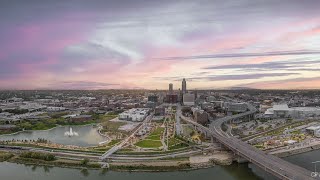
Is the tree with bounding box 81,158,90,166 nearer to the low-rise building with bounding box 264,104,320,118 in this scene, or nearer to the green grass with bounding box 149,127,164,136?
the green grass with bounding box 149,127,164,136

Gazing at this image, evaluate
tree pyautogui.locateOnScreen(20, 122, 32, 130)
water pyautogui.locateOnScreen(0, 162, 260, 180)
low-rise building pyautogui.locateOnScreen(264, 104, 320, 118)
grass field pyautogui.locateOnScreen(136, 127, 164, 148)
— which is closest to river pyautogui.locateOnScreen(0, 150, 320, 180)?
water pyautogui.locateOnScreen(0, 162, 260, 180)

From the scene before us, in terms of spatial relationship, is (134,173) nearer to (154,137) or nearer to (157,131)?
(154,137)

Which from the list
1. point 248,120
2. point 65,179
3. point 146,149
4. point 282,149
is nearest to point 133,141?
point 146,149

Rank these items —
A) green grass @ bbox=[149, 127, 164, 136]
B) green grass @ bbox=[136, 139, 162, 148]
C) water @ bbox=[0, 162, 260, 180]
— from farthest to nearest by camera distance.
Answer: green grass @ bbox=[149, 127, 164, 136] → green grass @ bbox=[136, 139, 162, 148] → water @ bbox=[0, 162, 260, 180]

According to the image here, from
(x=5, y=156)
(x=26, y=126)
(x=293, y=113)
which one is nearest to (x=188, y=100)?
(x=293, y=113)

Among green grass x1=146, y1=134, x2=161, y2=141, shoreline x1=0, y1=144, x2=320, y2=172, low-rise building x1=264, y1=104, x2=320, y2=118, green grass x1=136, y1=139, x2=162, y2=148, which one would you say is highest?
low-rise building x1=264, y1=104, x2=320, y2=118

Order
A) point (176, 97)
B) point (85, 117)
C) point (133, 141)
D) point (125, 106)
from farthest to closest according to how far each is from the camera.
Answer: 1. point (176, 97)
2. point (125, 106)
3. point (85, 117)
4. point (133, 141)

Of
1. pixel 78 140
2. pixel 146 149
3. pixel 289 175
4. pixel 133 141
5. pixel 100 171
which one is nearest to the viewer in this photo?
pixel 289 175

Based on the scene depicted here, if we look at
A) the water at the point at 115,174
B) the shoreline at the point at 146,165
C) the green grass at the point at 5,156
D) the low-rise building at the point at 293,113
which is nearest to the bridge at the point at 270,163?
the water at the point at 115,174

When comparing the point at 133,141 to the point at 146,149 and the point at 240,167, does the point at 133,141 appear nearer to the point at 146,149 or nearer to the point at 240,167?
the point at 146,149
